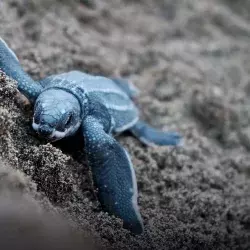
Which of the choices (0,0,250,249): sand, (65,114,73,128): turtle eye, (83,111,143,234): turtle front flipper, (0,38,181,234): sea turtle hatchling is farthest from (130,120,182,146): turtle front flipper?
(65,114,73,128): turtle eye

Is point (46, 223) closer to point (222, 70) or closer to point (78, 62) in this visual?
point (78, 62)

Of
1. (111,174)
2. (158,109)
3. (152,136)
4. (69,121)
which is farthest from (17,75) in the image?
(158,109)

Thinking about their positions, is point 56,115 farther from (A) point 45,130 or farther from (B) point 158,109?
(B) point 158,109

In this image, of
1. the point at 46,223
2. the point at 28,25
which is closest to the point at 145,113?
the point at 28,25

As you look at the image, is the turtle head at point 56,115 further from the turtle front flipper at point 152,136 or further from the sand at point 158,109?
the turtle front flipper at point 152,136

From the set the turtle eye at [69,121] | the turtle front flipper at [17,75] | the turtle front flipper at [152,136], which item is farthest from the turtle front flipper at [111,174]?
the turtle front flipper at [152,136]

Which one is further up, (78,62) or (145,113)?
(78,62)

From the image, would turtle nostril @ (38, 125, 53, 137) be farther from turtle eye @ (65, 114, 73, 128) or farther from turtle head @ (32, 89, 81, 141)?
turtle eye @ (65, 114, 73, 128)
